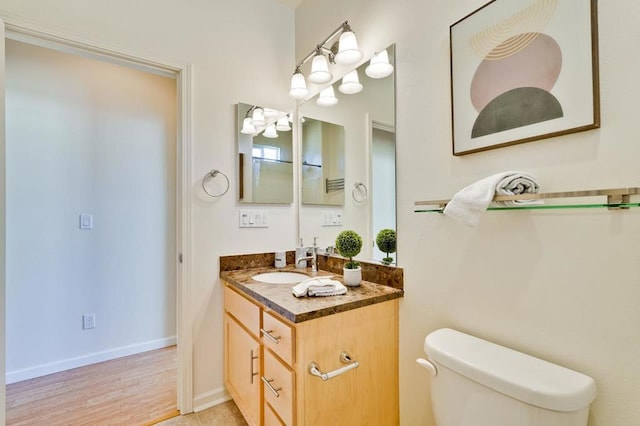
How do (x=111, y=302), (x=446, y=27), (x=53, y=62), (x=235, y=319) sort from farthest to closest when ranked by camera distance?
(x=111, y=302)
(x=53, y=62)
(x=235, y=319)
(x=446, y=27)

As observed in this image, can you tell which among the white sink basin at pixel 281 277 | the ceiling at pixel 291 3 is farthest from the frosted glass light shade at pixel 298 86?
the white sink basin at pixel 281 277

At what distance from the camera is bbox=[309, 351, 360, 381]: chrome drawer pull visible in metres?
1.07

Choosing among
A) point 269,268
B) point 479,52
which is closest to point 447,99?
point 479,52

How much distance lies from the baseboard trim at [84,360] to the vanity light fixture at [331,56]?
2.39 m

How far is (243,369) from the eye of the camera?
1557 millimetres

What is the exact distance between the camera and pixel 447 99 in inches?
47.4

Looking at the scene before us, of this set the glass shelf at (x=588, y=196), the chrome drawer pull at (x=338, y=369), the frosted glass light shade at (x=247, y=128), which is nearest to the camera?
the glass shelf at (x=588, y=196)

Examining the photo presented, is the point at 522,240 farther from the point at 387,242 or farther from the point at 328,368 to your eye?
the point at 328,368

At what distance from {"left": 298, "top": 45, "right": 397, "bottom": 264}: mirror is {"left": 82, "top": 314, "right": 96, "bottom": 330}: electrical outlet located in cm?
192

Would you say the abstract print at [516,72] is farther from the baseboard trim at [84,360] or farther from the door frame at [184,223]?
the baseboard trim at [84,360]

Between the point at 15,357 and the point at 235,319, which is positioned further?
the point at 15,357

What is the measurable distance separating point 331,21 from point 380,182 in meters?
1.12

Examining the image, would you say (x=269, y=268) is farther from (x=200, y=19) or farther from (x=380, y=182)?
(x=200, y=19)

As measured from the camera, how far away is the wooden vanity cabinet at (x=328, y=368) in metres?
1.10
